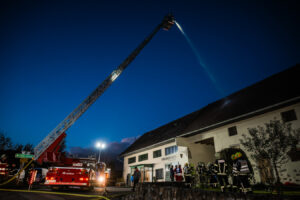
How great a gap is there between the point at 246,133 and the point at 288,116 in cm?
331

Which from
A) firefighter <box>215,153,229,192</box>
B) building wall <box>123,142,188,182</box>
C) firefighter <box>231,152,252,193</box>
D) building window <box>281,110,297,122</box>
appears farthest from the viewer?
building wall <box>123,142,188,182</box>

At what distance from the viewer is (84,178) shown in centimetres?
995

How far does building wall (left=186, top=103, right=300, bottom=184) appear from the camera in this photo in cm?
1175

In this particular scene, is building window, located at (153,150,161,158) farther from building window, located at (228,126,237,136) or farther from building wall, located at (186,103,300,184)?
building window, located at (228,126,237,136)

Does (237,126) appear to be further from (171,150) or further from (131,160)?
(131,160)

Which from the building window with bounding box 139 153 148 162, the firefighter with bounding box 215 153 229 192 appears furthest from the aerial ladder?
the building window with bounding box 139 153 148 162

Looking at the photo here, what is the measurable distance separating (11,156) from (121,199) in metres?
33.9

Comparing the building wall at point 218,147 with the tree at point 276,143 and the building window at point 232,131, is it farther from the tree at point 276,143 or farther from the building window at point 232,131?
the tree at point 276,143

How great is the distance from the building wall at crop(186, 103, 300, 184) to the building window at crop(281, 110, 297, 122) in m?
0.20

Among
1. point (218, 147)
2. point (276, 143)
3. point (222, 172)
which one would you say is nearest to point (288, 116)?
point (276, 143)

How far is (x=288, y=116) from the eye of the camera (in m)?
12.8

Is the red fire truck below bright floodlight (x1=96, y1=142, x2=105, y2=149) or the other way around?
below

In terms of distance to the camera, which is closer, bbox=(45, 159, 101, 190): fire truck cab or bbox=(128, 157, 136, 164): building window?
bbox=(45, 159, 101, 190): fire truck cab

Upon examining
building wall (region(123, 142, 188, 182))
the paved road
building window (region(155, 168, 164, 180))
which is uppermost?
building wall (region(123, 142, 188, 182))
